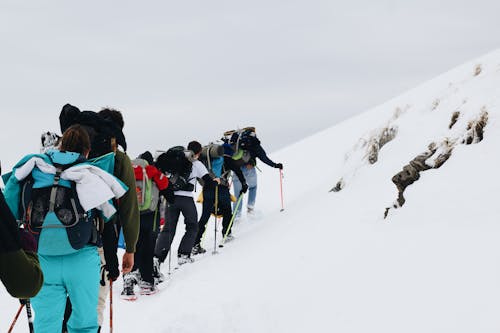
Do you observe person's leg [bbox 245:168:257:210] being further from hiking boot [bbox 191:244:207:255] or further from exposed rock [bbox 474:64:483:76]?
exposed rock [bbox 474:64:483:76]

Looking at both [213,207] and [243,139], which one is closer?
[213,207]

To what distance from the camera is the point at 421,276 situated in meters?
4.71

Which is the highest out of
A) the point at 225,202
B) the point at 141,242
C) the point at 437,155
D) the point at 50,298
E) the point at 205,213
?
the point at 437,155

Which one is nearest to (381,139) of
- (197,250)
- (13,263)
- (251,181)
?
(251,181)

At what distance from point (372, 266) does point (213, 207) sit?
17.0ft

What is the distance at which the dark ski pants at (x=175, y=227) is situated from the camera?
27.1ft

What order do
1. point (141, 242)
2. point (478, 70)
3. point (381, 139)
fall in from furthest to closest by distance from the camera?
point (478, 70) → point (381, 139) → point (141, 242)

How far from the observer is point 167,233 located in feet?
27.4

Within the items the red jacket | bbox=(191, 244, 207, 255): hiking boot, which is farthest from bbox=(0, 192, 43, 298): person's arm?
bbox=(191, 244, 207, 255): hiking boot

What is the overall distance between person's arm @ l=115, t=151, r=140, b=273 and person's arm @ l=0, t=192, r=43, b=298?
2083 mm

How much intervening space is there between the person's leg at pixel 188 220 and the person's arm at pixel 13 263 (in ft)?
20.9

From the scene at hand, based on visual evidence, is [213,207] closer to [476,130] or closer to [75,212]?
[476,130]

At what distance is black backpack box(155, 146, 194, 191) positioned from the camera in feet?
27.2

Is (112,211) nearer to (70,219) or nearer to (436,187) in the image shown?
(70,219)
